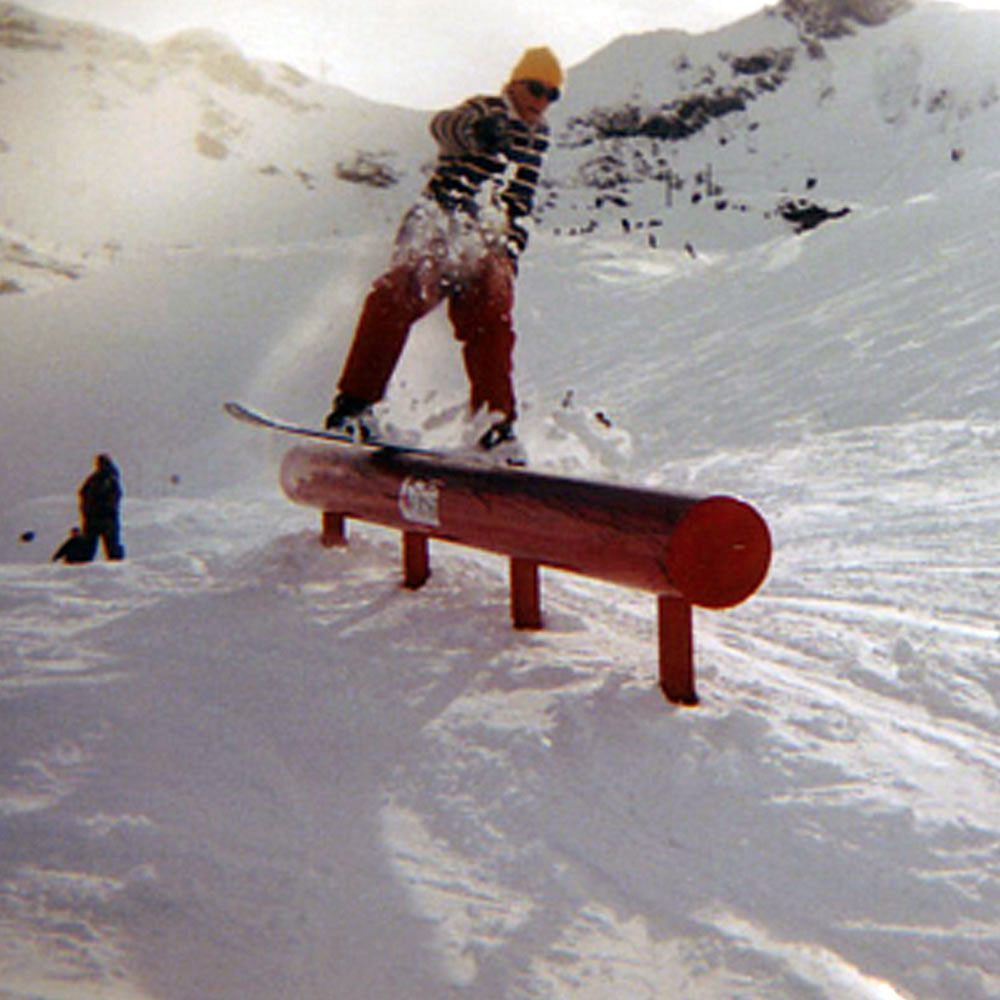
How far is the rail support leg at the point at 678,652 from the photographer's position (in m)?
2.72

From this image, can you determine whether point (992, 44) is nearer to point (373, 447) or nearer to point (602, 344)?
point (602, 344)

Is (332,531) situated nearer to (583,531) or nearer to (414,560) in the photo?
(414,560)

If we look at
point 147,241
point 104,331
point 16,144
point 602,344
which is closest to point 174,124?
point 16,144

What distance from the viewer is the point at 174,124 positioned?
3328 centimetres

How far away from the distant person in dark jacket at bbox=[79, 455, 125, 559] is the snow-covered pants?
456 centimetres

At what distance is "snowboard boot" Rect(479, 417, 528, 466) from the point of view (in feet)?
12.8

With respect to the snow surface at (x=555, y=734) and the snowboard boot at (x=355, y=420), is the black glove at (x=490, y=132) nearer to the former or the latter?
the snowboard boot at (x=355, y=420)

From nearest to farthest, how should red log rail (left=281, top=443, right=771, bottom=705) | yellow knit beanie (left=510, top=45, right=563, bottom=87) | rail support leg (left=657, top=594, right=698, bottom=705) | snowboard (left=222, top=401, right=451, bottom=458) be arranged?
red log rail (left=281, top=443, right=771, bottom=705) < rail support leg (left=657, top=594, right=698, bottom=705) < yellow knit beanie (left=510, top=45, right=563, bottom=87) < snowboard (left=222, top=401, right=451, bottom=458)

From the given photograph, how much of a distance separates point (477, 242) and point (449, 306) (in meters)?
0.27

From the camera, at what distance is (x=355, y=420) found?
13.4ft

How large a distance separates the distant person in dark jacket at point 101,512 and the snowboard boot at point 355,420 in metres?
4.43

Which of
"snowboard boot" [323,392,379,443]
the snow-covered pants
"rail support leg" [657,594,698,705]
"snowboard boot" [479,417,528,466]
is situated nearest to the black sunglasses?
the snow-covered pants

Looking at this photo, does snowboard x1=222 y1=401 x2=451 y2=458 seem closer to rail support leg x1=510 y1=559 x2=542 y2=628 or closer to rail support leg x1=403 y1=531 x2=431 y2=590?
rail support leg x1=403 y1=531 x2=431 y2=590

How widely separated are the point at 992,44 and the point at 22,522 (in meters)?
35.5
